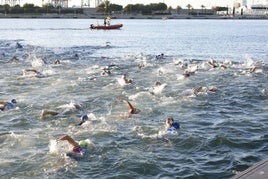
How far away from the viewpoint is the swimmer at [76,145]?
15375mm

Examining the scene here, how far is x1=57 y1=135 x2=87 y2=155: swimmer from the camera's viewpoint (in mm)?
15375

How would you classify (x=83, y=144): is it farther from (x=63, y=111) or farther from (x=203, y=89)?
(x=203, y=89)

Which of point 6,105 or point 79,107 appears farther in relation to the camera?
point 79,107

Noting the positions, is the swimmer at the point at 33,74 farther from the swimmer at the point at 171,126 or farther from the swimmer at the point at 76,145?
the swimmer at the point at 76,145

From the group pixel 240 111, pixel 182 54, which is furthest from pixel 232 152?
pixel 182 54

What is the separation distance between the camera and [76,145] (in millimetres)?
15742

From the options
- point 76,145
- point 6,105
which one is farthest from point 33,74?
point 76,145

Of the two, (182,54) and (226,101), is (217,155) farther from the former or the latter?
(182,54)

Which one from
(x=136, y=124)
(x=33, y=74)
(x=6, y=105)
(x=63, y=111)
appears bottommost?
(x=136, y=124)

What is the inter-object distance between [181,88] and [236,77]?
6500mm

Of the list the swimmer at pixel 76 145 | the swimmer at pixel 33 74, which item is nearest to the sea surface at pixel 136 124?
the swimmer at pixel 33 74

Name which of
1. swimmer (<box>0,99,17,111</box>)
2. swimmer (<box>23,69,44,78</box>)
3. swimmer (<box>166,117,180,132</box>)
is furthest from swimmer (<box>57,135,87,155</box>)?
swimmer (<box>23,69,44,78</box>)

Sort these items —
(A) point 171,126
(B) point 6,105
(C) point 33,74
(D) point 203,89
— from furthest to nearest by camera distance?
(C) point 33,74 → (D) point 203,89 → (B) point 6,105 → (A) point 171,126

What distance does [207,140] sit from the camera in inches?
698
